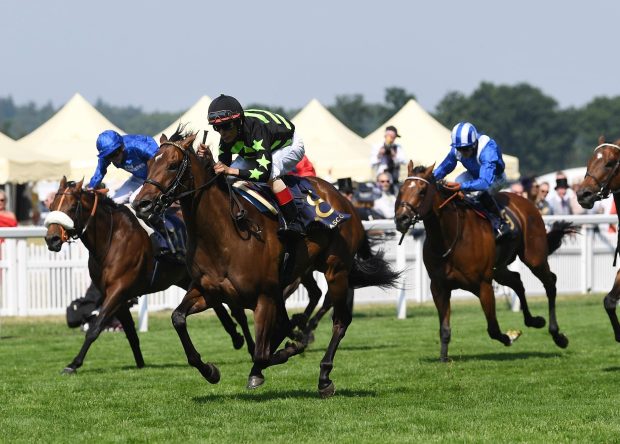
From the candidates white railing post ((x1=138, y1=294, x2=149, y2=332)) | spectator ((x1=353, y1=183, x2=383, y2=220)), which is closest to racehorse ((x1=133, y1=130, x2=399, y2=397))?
white railing post ((x1=138, y1=294, x2=149, y2=332))

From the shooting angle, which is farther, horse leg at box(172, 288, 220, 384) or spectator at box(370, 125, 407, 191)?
spectator at box(370, 125, 407, 191)

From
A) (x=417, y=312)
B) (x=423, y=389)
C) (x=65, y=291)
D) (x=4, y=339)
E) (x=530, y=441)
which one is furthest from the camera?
(x=417, y=312)

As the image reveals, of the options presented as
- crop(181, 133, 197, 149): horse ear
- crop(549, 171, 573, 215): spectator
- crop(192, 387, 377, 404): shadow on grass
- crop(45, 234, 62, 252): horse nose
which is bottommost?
crop(192, 387, 377, 404): shadow on grass

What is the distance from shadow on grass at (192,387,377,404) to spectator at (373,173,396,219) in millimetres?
8063

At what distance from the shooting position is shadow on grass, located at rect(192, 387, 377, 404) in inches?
336

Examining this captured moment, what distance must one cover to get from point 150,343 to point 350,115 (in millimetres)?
132819

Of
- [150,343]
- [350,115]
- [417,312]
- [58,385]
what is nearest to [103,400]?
[58,385]

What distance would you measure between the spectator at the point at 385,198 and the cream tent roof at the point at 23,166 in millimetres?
7213

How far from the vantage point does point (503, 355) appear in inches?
453

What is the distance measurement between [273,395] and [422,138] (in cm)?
1983

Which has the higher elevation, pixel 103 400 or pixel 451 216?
pixel 451 216

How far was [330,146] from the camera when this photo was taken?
1077 inches

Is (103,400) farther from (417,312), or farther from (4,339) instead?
(417,312)

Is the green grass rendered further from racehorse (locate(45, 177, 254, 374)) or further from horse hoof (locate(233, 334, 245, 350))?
racehorse (locate(45, 177, 254, 374))
